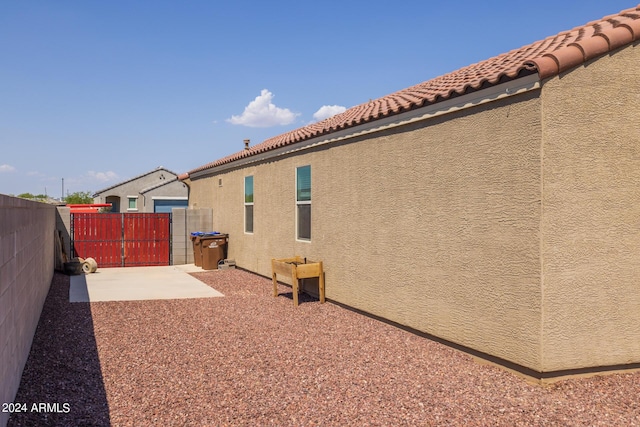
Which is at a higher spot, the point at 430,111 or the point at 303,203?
the point at 430,111

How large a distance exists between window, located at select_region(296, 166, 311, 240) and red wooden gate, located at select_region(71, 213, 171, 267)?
299 inches

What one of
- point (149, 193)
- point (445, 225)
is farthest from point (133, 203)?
point (445, 225)

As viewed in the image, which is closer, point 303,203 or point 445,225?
point 445,225

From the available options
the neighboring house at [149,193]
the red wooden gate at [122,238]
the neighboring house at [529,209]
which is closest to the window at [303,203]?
the neighboring house at [529,209]

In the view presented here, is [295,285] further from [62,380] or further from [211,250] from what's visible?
[211,250]

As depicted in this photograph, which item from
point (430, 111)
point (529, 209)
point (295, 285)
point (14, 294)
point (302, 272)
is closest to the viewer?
point (14, 294)

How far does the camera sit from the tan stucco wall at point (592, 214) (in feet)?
16.4

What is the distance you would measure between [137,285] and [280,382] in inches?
306

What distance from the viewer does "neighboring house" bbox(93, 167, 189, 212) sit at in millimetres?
36062

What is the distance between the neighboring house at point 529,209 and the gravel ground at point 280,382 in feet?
1.54

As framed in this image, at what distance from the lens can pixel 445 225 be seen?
624 cm

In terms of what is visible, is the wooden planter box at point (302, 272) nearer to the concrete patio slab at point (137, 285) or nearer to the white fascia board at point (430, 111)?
the concrete patio slab at point (137, 285)

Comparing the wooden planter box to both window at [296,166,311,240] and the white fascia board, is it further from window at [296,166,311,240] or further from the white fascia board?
the white fascia board

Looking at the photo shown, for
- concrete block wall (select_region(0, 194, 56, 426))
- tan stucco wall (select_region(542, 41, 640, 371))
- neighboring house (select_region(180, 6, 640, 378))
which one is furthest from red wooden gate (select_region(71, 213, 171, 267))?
tan stucco wall (select_region(542, 41, 640, 371))
